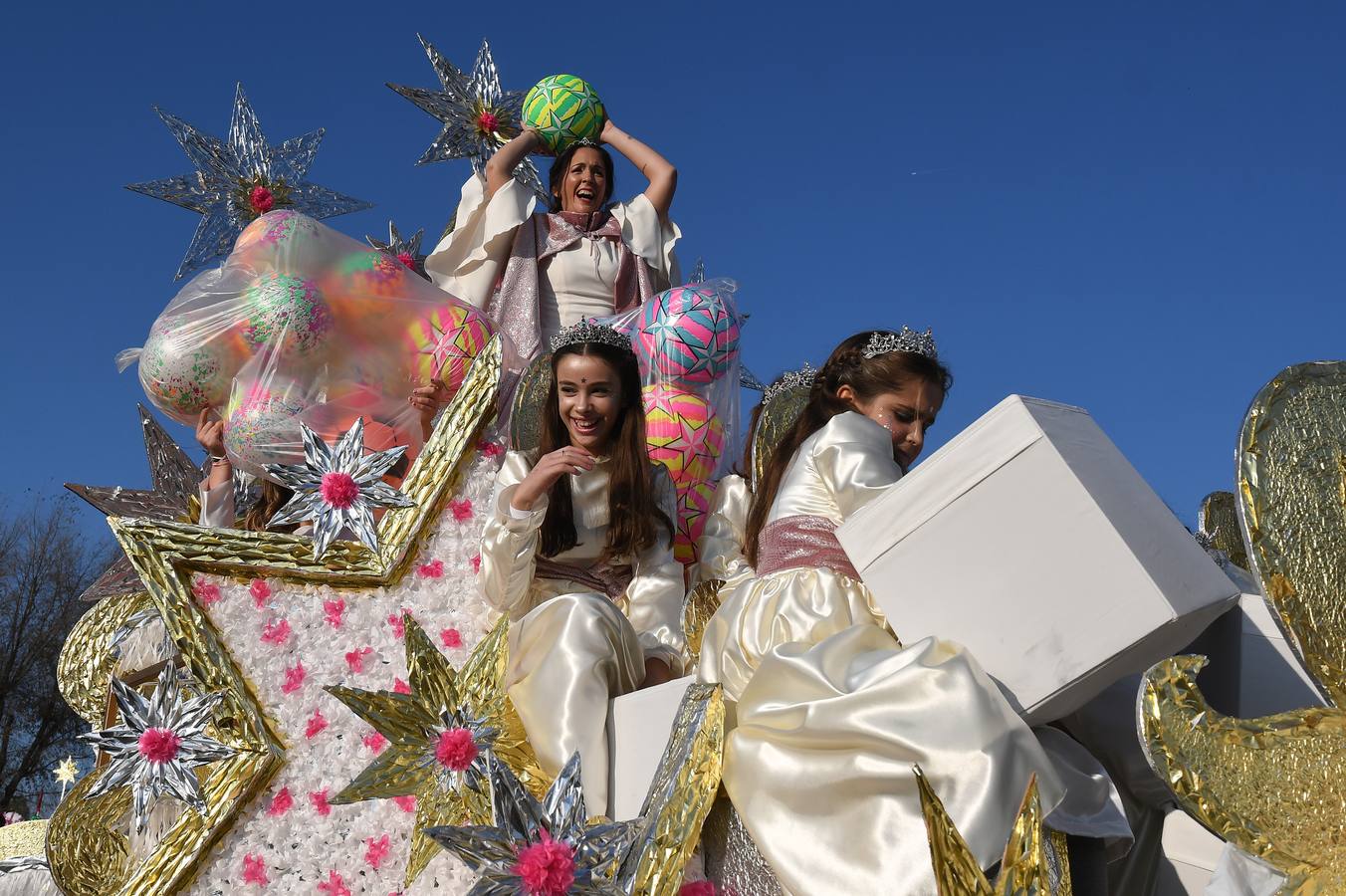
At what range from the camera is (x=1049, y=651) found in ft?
7.70

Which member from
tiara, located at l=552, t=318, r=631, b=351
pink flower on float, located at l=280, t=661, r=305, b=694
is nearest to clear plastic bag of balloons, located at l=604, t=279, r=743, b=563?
tiara, located at l=552, t=318, r=631, b=351

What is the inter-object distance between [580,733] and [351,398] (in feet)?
5.71

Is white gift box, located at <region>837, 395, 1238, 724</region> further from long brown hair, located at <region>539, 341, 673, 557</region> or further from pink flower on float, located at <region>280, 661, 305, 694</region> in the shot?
pink flower on float, located at <region>280, 661, 305, 694</region>

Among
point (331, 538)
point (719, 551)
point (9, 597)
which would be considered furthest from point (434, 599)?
point (9, 597)

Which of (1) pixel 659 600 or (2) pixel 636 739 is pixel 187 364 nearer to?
(1) pixel 659 600

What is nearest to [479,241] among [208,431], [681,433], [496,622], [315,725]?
[208,431]

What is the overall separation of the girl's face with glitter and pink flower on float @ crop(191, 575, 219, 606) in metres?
1.74

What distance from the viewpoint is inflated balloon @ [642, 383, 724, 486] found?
4.08 meters

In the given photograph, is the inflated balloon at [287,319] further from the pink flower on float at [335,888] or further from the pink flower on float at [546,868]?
the pink flower on float at [546,868]

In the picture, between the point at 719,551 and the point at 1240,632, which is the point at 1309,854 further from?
the point at 719,551

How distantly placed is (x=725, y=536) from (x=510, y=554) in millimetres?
829

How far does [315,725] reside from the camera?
317cm

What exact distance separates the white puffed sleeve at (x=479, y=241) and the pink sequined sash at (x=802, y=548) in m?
2.45

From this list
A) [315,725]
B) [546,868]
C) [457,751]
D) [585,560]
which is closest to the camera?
[546,868]
